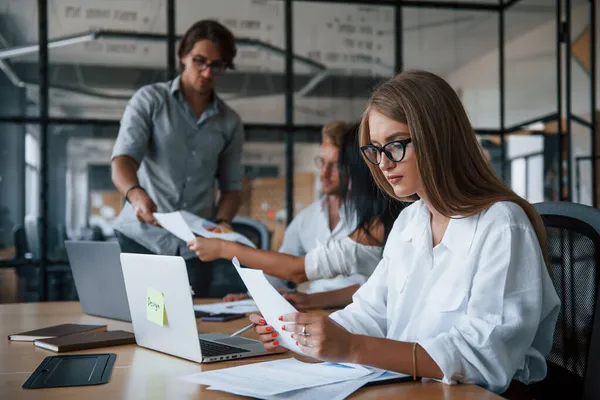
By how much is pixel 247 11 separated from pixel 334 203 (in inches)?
84.4

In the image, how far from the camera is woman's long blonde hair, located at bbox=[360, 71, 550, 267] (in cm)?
134

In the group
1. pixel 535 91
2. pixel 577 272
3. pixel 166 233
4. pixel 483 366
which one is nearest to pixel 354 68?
pixel 535 91

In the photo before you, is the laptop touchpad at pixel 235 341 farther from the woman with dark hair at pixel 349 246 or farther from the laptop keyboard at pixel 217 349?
the woman with dark hair at pixel 349 246

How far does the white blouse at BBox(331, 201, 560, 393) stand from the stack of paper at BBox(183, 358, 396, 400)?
0.49ft

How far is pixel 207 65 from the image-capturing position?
9.16 ft

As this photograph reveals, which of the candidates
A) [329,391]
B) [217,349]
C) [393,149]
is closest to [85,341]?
[217,349]

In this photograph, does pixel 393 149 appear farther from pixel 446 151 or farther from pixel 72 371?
pixel 72 371

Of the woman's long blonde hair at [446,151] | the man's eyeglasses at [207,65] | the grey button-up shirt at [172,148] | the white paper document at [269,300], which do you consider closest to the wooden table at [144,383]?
the white paper document at [269,300]

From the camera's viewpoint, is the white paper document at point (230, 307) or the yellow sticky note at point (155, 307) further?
the white paper document at point (230, 307)

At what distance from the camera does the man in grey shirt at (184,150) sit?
2.79 metres

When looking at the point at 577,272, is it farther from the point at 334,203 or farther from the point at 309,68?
the point at 309,68

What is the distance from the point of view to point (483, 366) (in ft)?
3.99

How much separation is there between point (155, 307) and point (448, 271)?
64 cm

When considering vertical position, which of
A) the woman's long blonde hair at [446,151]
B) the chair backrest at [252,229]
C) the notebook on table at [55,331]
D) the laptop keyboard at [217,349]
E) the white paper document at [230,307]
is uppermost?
the woman's long blonde hair at [446,151]
